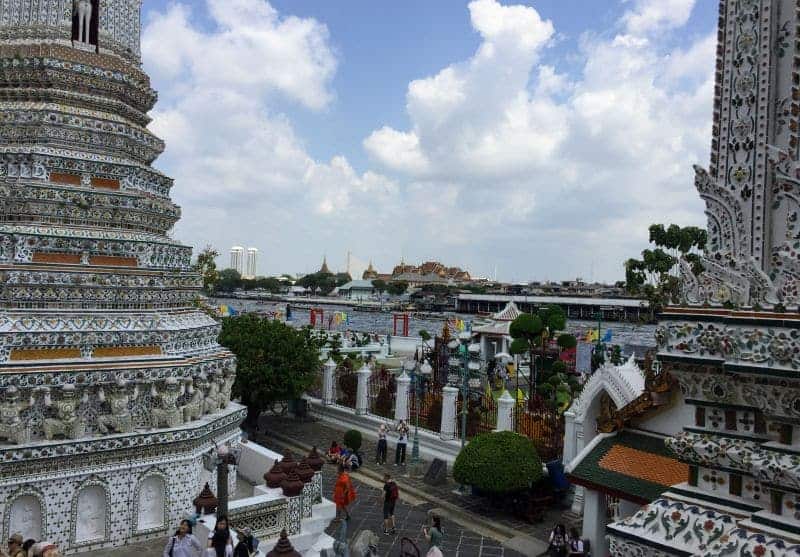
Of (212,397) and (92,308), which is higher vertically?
(92,308)

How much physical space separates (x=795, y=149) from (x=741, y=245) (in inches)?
25.5

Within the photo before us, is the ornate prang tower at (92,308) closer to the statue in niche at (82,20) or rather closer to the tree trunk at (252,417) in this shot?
the statue in niche at (82,20)

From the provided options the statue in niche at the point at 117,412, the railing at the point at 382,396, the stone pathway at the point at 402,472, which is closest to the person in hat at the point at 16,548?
the statue in niche at the point at 117,412

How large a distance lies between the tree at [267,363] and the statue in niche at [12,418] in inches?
353

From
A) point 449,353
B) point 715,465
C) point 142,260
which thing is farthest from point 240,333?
point 715,465

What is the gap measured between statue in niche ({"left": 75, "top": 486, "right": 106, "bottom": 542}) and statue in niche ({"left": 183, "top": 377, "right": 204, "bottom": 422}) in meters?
1.82

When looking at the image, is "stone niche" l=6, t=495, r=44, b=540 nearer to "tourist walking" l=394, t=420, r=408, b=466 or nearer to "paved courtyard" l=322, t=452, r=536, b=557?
"paved courtyard" l=322, t=452, r=536, b=557

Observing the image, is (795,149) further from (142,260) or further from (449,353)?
(449,353)

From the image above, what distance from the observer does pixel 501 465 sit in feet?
42.0

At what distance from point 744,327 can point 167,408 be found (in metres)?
9.64

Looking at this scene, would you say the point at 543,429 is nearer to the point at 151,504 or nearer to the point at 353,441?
the point at 353,441

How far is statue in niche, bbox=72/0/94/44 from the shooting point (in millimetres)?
12734

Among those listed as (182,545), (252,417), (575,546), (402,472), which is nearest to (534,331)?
(402,472)

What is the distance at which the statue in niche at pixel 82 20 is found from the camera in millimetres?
12734
